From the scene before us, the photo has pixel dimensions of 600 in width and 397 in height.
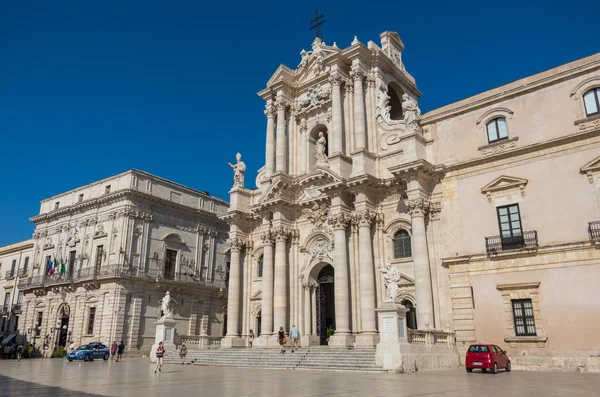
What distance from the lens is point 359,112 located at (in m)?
27.2

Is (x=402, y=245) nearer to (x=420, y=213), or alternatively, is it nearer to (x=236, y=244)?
(x=420, y=213)

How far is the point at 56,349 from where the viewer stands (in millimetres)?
36188

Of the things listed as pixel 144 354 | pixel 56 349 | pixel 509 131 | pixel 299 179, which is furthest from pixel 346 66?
pixel 56 349

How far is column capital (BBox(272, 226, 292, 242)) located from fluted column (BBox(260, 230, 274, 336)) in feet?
1.58

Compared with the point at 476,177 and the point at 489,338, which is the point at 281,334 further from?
the point at 476,177

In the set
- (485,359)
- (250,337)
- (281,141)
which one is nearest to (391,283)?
(485,359)

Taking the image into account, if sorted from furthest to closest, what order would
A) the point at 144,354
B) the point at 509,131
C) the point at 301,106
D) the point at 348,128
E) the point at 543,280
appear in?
the point at 144,354 → the point at 301,106 → the point at 348,128 → the point at 509,131 → the point at 543,280

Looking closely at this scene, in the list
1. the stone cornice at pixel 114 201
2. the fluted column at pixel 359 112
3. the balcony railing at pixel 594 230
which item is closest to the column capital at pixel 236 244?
the fluted column at pixel 359 112

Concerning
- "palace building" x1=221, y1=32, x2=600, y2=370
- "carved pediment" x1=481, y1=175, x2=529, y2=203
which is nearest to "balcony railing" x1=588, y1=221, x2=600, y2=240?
"palace building" x1=221, y1=32, x2=600, y2=370

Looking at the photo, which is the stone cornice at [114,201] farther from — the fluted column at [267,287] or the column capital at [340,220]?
the column capital at [340,220]

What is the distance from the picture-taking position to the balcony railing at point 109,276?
34906mm

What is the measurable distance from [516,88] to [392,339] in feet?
41.2

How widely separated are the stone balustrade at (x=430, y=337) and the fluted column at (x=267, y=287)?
33.4ft

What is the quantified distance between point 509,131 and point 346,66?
10868mm
